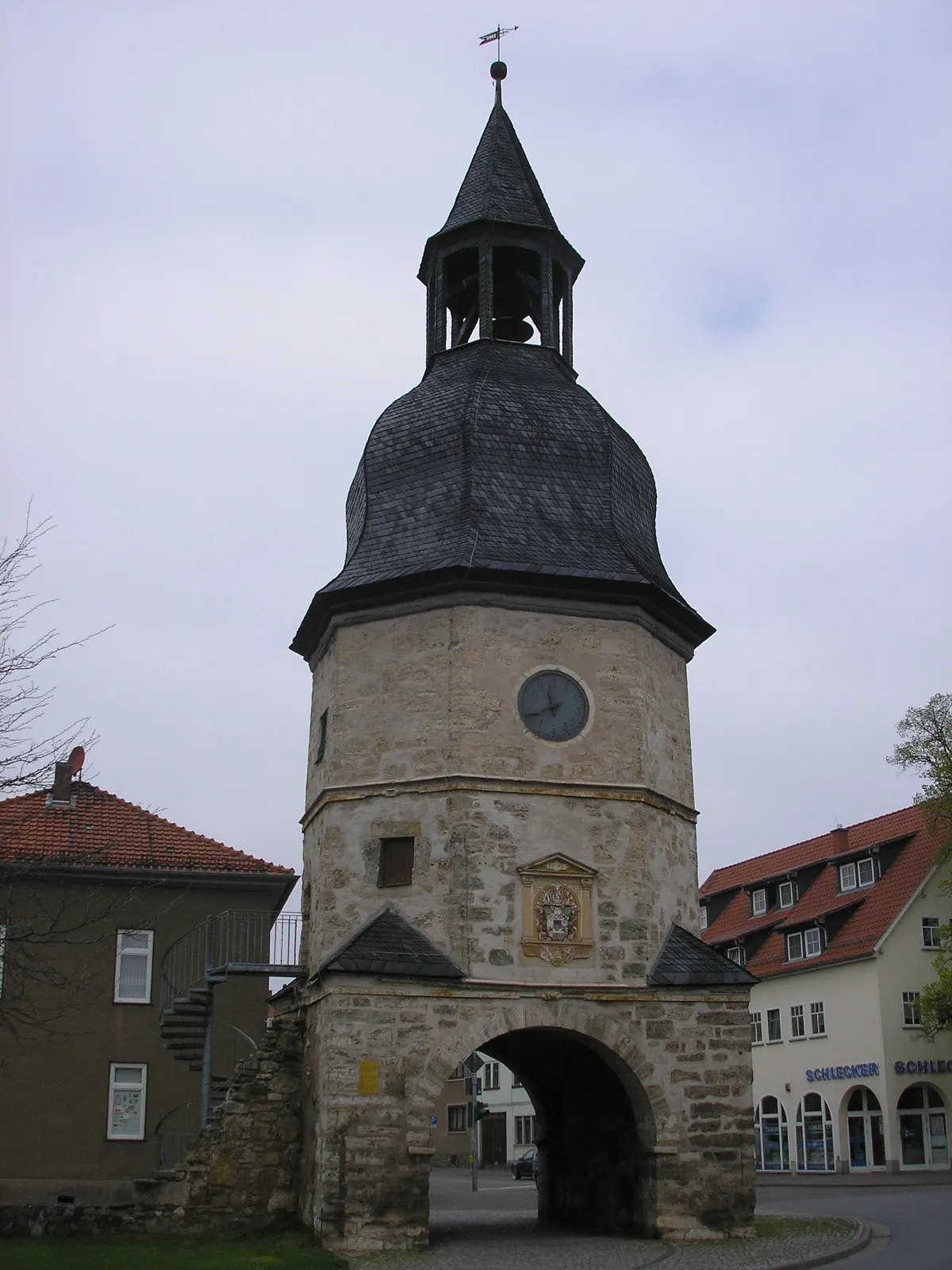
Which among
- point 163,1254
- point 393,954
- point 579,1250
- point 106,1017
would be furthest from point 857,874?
point 163,1254

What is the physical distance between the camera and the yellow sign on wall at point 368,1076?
51.8 feet

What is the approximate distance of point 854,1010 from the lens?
110ft

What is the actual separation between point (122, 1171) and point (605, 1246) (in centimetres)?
881

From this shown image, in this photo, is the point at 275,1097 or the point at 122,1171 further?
the point at 122,1171

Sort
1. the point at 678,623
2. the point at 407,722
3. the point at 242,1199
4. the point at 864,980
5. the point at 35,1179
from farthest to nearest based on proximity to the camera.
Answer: the point at 864,980
the point at 35,1179
the point at 678,623
the point at 407,722
the point at 242,1199

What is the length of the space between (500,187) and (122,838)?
12196mm

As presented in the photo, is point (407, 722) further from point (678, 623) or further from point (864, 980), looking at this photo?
point (864, 980)

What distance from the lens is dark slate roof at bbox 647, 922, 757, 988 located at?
1694cm

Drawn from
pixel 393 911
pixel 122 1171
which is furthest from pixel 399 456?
pixel 122 1171

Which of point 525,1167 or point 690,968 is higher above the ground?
point 690,968

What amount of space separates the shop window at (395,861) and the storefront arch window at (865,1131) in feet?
64.3

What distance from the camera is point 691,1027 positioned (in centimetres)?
1686

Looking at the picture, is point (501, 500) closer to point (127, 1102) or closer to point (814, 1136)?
point (127, 1102)

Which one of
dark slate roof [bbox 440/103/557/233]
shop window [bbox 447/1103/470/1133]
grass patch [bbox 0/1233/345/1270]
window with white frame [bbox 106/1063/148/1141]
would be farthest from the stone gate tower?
shop window [bbox 447/1103/470/1133]
